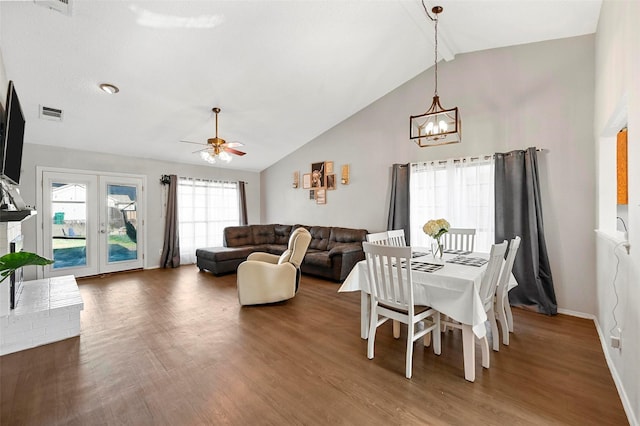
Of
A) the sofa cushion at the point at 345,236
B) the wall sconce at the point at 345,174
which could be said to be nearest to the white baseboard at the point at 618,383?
the sofa cushion at the point at 345,236

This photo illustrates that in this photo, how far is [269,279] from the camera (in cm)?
371

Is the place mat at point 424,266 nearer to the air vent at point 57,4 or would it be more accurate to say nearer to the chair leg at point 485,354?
the chair leg at point 485,354

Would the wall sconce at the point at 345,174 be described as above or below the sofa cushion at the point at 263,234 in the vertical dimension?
above

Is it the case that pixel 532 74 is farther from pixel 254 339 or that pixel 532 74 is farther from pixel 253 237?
pixel 253 237

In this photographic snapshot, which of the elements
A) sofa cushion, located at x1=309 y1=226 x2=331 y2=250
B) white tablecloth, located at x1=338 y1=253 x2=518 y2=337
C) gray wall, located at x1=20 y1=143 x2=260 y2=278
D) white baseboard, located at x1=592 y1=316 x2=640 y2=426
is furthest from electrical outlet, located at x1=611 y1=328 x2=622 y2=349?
gray wall, located at x1=20 y1=143 x2=260 y2=278

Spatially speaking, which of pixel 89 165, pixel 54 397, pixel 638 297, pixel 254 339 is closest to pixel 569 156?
pixel 638 297

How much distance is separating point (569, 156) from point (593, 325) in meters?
1.94

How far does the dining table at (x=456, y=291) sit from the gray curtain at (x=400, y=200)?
6.81ft

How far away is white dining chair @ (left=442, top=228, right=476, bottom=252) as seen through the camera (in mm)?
3551

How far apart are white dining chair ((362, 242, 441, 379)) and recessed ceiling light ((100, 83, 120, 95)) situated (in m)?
3.68

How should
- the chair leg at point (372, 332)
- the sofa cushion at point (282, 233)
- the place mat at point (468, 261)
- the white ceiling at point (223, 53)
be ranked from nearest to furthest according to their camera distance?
the chair leg at point (372, 332) < the place mat at point (468, 261) < the white ceiling at point (223, 53) < the sofa cushion at point (282, 233)

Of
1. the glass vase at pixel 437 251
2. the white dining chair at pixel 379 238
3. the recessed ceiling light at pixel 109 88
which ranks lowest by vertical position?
the glass vase at pixel 437 251

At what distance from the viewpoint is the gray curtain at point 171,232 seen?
242 inches

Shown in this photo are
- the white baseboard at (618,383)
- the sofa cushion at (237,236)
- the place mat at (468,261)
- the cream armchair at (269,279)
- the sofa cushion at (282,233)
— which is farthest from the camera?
the sofa cushion at (282,233)
